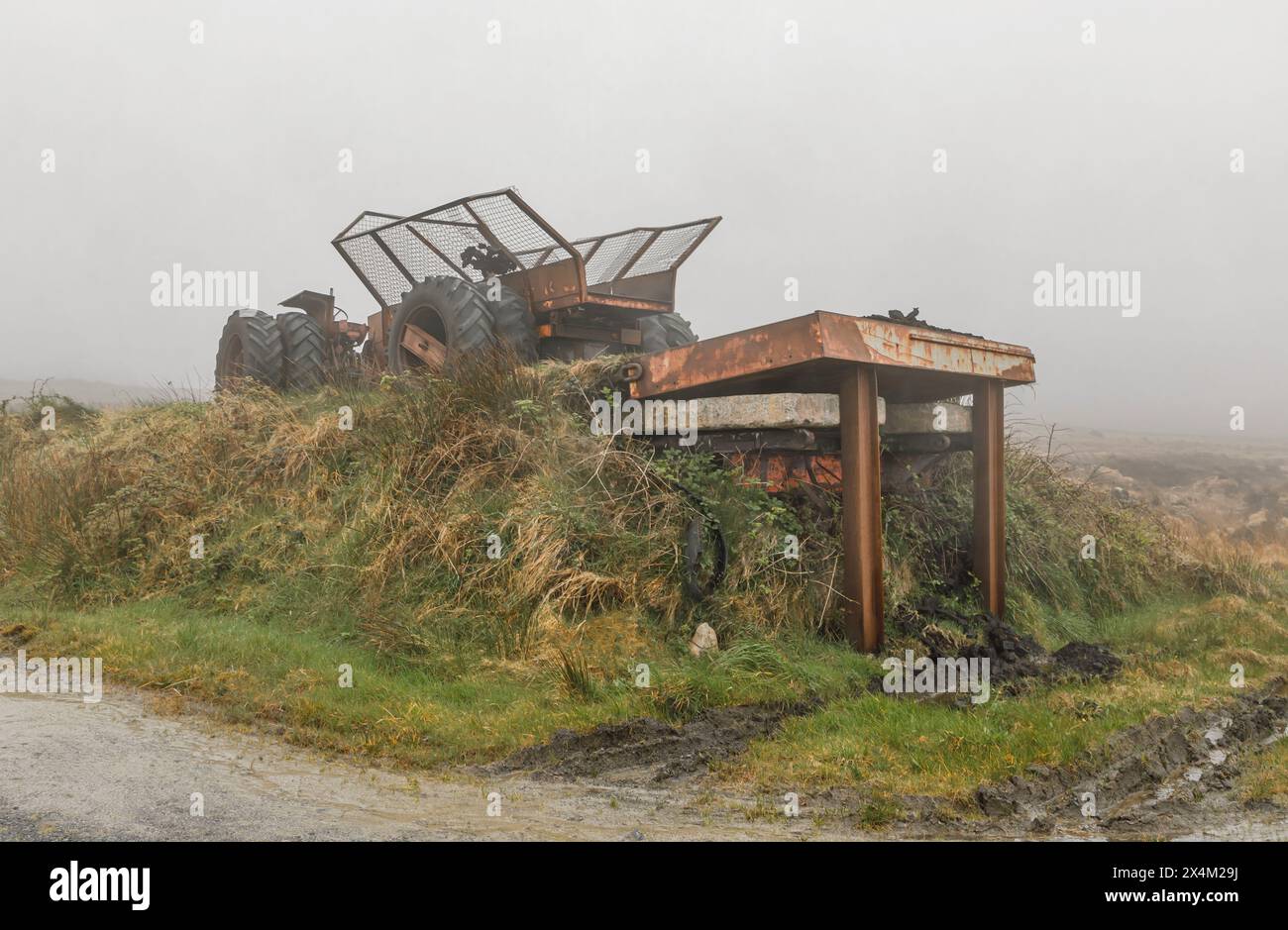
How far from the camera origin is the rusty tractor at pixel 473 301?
939 cm

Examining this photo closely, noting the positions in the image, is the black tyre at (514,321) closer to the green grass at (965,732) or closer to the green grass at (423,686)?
the green grass at (423,686)

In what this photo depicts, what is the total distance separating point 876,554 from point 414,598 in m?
3.15

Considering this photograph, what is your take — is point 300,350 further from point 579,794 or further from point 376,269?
point 579,794

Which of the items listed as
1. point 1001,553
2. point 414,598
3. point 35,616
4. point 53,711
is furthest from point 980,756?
point 35,616

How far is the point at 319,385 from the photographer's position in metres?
11.3

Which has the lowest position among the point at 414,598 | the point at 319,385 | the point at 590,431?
the point at 414,598

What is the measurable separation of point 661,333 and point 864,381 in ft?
15.5

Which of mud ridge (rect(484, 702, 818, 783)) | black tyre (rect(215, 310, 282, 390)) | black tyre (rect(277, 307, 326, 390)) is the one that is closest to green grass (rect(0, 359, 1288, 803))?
mud ridge (rect(484, 702, 818, 783))

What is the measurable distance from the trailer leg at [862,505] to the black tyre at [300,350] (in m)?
8.24

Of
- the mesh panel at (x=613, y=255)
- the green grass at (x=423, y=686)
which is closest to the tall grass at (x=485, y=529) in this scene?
the green grass at (x=423, y=686)

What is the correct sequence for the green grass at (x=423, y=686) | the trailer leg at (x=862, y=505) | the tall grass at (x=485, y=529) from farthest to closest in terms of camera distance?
Result: the tall grass at (x=485, y=529) → the trailer leg at (x=862, y=505) → the green grass at (x=423, y=686)

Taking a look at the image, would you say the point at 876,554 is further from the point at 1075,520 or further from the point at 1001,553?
the point at 1075,520

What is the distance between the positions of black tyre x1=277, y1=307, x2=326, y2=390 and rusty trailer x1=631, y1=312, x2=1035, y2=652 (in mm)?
6729

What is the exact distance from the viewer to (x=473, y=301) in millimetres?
9266
